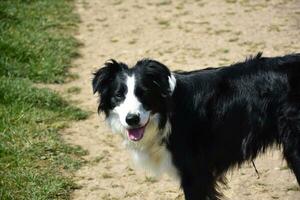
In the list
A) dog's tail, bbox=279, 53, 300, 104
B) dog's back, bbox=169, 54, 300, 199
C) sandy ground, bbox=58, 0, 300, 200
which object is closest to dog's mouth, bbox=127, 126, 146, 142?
dog's back, bbox=169, 54, 300, 199

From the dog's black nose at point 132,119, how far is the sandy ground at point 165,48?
3.61ft

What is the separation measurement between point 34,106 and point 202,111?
2.80 metres

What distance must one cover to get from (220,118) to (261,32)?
4.39 metres

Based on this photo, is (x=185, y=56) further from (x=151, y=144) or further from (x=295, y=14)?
(x=151, y=144)

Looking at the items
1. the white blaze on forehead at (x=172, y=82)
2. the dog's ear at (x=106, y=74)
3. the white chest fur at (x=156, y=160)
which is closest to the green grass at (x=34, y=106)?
the white chest fur at (x=156, y=160)

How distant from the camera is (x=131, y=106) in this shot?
3533mm

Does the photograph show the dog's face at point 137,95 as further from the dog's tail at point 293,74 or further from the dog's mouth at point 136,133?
the dog's tail at point 293,74

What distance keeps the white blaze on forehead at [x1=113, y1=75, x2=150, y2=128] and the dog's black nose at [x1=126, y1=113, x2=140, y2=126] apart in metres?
0.02

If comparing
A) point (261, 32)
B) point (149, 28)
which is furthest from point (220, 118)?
point (149, 28)

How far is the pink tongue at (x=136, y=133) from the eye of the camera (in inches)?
145

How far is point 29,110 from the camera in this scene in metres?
5.84

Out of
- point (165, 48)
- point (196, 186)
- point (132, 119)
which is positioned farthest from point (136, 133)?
point (165, 48)

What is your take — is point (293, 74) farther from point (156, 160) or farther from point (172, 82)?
point (156, 160)

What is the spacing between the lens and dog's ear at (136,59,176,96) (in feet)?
11.9
